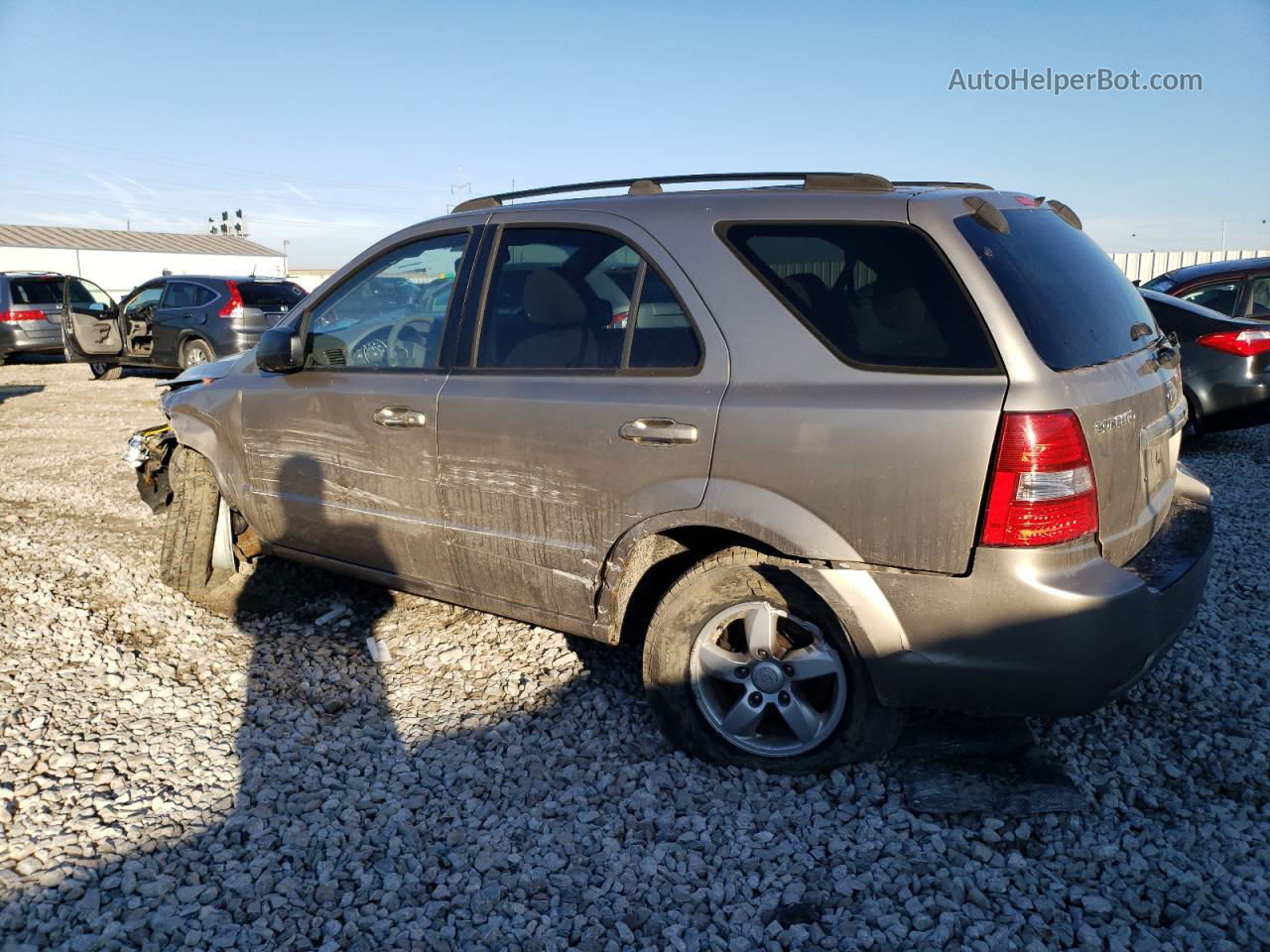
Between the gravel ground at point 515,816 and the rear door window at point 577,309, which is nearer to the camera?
the gravel ground at point 515,816

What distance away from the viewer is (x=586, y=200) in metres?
3.51

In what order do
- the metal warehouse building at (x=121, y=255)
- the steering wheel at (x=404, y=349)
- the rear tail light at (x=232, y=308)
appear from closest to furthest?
the steering wheel at (x=404, y=349), the rear tail light at (x=232, y=308), the metal warehouse building at (x=121, y=255)

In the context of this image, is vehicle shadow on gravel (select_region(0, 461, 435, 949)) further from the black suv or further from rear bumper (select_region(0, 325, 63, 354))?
rear bumper (select_region(0, 325, 63, 354))

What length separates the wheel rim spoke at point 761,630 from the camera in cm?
299

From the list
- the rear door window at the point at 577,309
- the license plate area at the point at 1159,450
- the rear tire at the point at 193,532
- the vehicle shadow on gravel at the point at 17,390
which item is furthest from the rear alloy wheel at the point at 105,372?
the license plate area at the point at 1159,450

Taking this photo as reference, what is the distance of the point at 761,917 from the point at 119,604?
3.76 meters

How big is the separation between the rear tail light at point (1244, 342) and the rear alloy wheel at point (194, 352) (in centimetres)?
1255

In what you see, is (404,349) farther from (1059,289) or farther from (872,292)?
(1059,289)

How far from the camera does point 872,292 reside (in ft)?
9.10

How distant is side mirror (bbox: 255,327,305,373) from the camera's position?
4.02 metres

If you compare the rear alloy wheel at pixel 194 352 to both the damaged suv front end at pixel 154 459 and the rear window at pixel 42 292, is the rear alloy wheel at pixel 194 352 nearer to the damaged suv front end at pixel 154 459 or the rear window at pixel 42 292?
the rear window at pixel 42 292

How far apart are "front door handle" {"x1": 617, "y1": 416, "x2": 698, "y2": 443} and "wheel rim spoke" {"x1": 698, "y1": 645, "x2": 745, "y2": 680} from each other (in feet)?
2.36

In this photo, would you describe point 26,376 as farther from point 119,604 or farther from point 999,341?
point 999,341

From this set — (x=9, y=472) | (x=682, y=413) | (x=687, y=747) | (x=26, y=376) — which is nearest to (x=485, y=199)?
(x=682, y=413)
